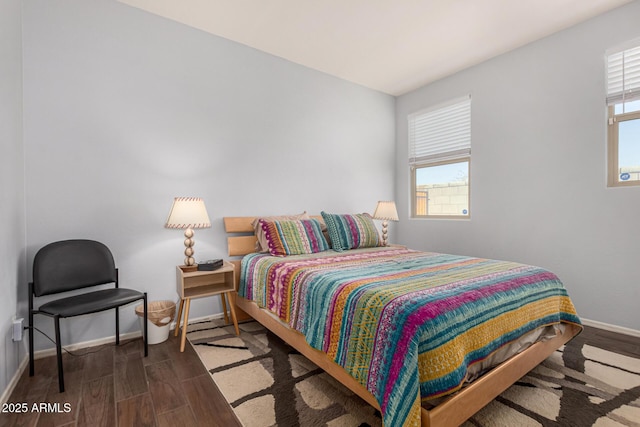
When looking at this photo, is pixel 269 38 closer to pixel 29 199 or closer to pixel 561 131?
pixel 29 199

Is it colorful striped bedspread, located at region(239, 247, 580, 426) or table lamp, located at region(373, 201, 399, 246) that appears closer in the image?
colorful striped bedspread, located at region(239, 247, 580, 426)

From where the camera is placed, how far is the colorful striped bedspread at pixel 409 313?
4.13 feet

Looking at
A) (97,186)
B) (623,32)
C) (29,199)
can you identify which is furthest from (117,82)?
(623,32)

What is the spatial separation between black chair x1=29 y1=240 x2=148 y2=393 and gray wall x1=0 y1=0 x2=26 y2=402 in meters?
0.12

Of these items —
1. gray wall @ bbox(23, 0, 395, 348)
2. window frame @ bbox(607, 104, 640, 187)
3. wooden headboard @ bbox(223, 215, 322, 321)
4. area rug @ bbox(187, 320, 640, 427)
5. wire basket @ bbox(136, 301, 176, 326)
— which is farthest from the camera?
wooden headboard @ bbox(223, 215, 322, 321)

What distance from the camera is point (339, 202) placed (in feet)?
13.1

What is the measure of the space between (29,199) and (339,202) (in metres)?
2.97

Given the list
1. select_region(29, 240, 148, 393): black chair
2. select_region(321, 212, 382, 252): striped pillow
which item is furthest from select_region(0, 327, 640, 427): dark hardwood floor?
select_region(321, 212, 382, 252): striped pillow

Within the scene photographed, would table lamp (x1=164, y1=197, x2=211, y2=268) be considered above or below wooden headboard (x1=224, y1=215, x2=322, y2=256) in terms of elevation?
above

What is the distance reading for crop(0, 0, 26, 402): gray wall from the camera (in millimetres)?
1739

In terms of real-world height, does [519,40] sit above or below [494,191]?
above

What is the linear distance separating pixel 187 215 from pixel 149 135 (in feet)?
2.76

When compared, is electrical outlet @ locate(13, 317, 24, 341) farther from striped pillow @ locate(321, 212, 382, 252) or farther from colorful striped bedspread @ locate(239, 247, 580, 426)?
striped pillow @ locate(321, 212, 382, 252)

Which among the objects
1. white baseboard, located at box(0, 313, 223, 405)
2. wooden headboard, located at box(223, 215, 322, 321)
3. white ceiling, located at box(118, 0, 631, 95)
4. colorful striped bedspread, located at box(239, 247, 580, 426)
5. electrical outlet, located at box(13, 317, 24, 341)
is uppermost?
white ceiling, located at box(118, 0, 631, 95)
